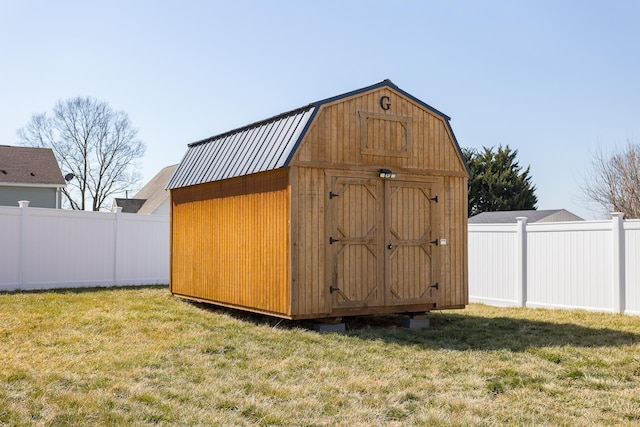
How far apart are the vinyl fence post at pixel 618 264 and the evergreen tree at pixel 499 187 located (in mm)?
24087

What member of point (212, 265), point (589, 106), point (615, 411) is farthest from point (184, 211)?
point (589, 106)

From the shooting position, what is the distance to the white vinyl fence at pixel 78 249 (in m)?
13.2

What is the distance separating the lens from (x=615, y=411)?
5.16 meters

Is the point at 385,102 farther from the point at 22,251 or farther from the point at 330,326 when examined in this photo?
the point at 22,251

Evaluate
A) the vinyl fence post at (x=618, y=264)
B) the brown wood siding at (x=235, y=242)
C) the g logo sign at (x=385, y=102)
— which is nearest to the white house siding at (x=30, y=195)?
the brown wood siding at (x=235, y=242)

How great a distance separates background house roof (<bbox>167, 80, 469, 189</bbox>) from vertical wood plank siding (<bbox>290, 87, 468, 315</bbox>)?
4.1 inches

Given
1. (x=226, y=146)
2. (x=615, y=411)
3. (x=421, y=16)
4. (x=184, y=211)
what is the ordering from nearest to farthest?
(x=615, y=411) → (x=421, y=16) → (x=226, y=146) → (x=184, y=211)

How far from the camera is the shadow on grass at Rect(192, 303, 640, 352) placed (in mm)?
8086

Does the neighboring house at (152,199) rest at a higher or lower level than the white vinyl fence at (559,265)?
higher

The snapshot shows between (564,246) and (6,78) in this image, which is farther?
(6,78)

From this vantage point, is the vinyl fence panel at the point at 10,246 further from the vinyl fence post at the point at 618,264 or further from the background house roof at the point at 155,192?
the background house roof at the point at 155,192

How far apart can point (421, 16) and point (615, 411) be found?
6874mm

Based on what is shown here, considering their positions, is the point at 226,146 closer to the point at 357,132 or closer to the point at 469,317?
the point at 357,132

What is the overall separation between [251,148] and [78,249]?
6061mm
